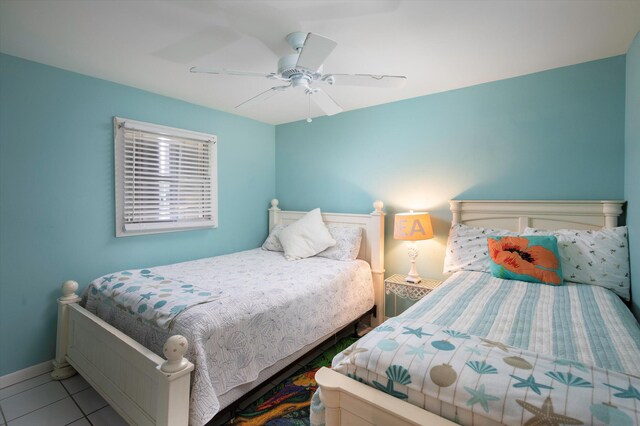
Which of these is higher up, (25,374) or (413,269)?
(413,269)

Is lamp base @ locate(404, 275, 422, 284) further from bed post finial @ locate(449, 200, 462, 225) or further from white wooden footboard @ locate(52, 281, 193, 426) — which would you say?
white wooden footboard @ locate(52, 281, 193, 426)

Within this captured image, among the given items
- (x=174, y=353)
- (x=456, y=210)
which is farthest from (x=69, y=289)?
(x=456, y=210)

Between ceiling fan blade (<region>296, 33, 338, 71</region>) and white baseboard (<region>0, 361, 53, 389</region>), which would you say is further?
white baseboard (<region>0, 361, 53, 389</region>)

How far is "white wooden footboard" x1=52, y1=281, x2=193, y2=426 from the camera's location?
4.46ft

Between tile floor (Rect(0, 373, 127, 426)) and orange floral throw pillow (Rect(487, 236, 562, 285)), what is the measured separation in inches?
104

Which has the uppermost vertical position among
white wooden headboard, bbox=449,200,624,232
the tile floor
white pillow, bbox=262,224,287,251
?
white wooden headboard, bbox=449,200,624,232

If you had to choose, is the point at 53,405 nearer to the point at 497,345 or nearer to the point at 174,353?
the point at 174,353

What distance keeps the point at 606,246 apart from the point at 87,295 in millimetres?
3676

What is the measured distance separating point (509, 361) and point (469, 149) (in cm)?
218

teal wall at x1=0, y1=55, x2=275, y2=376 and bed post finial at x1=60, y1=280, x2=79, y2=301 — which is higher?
teal wall at x1=0, y1=55, x2=275, y2=376

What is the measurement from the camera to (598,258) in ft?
6.42

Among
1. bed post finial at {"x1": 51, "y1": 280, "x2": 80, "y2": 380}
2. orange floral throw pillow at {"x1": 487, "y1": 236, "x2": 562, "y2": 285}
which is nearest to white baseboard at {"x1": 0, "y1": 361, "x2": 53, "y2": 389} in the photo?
bed post finial at {"x1": 51, "y1": 280, "x2": 80, "y2": 380}

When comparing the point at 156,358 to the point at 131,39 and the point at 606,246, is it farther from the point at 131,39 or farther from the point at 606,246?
the point at 606,246

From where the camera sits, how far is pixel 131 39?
1925mm
